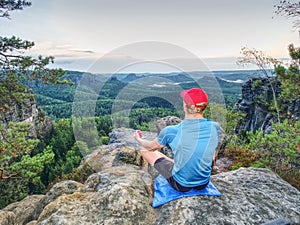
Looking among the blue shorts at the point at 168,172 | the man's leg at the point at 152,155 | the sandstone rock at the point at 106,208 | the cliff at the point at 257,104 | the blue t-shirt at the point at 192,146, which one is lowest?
the cliff at the point at 257,104

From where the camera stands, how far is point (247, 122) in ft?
121

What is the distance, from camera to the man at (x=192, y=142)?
382 cm

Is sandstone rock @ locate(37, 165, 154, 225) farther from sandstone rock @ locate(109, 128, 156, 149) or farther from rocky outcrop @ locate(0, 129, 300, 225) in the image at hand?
sandstone rock @ locate(109, 128, 156, 149)

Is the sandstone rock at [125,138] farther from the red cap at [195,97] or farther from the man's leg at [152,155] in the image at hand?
Result: the red cap at [195,97]

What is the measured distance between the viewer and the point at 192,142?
3812 millimetres

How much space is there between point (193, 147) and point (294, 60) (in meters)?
9.08

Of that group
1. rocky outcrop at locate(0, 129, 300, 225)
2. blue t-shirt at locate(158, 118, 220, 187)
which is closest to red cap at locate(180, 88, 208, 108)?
blue t-shirt at locate(158, 118, 220, 187)

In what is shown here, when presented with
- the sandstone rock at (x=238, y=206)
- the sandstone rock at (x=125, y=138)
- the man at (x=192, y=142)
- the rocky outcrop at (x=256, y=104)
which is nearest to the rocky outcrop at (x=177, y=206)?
the sandstone rock at (x=238, y=206)

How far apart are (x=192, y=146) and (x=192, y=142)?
0.06 m

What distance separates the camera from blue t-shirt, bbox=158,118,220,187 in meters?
3.82

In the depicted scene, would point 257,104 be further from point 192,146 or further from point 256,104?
point 192,146

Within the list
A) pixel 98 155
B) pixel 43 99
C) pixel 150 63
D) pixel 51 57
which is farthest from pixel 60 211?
pixel 43 99

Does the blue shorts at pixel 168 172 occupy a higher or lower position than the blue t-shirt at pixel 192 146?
lower

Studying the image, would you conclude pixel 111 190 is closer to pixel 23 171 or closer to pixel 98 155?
pixel 98 155
